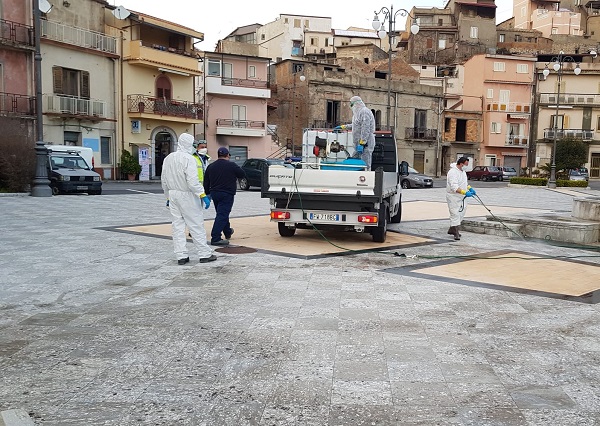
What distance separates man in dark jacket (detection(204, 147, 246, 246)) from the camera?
34.7ft

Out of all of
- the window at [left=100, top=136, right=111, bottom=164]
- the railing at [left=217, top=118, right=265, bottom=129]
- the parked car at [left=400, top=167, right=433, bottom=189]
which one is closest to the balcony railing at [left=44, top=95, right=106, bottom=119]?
the window at [left=100, top=136, right=111, bottom=164]

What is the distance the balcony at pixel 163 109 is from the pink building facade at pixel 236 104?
3.77 m

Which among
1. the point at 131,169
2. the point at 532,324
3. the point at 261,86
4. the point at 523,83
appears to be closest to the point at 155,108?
the point at 131,169

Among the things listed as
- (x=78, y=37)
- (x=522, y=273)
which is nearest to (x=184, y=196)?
(x=522, y=273)

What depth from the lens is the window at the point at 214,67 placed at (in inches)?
1852

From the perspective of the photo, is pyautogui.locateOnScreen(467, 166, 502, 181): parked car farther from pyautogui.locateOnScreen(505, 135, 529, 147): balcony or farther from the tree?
pyautogui.locateOnScreen(505, 135, 529, 147): balcony

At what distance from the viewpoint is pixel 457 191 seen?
38.5ft

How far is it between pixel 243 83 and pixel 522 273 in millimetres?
41651

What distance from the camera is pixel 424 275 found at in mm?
8234

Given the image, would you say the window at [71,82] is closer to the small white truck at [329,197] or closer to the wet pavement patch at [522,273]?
the small white truck at [329,197]

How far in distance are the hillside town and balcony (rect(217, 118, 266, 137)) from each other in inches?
3.6

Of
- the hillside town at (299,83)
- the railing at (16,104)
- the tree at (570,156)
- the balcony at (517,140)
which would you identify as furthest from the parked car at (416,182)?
the balcony at (517,140)

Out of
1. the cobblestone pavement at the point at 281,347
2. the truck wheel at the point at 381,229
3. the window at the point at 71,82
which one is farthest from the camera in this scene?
the window at the point at 71,82

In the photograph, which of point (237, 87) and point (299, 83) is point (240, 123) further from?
point (299, 83)
